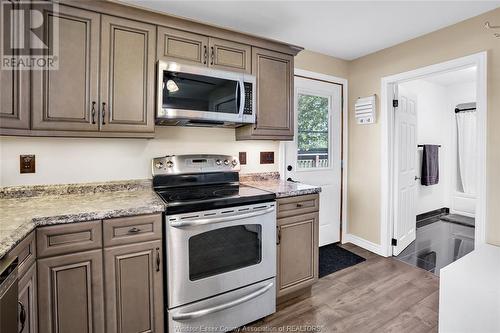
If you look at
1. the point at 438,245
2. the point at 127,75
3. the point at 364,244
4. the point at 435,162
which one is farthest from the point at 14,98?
the point at 435,162

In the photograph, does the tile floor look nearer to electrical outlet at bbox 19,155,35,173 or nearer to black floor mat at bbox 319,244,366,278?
black floor mat at bbox 319,244,366,278

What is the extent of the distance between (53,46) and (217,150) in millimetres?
1385

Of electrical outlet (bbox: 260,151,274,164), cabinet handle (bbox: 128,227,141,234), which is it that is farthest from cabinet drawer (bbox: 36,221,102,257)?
electrical outlet (bbox: 260,151,274,164)

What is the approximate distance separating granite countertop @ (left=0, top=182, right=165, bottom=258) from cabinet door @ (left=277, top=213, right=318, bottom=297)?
100cm

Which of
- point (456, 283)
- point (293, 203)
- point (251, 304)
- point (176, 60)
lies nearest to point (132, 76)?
point (176, 60)

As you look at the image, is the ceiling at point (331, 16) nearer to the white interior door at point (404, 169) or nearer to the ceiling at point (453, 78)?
the white interior door at point (404, 169)

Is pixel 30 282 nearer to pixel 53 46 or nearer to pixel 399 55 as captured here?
pixel 53 46

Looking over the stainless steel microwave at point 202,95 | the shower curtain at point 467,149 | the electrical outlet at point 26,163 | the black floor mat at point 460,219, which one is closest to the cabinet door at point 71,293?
the electrical outlet at point 26,163

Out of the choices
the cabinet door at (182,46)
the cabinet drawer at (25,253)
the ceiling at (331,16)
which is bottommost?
the cabinet drawer at (25,253)

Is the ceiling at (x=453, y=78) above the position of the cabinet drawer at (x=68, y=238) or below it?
above

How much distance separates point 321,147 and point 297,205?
4.52 ft

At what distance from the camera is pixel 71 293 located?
1.42 m

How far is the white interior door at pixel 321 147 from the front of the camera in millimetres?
3096

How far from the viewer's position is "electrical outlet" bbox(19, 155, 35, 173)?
70.6 inches
